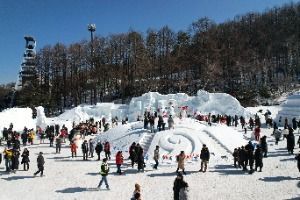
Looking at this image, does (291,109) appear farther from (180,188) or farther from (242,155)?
(180,188)

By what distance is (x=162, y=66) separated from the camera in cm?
6956

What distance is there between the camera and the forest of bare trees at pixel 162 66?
67.6 metres

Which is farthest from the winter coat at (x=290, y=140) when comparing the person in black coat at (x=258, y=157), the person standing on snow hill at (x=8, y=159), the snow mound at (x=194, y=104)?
the snow mound at (x=194, y=104)

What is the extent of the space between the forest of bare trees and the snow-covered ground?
119ft

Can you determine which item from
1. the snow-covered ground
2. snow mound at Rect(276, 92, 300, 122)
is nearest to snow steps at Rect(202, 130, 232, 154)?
the snow-covered ground

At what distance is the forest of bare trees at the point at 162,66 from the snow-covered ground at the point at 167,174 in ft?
119

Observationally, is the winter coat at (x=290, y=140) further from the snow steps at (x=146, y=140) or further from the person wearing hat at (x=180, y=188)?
the person wearing hat at (x=180, y=188)

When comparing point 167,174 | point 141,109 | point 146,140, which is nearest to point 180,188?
point 167,174

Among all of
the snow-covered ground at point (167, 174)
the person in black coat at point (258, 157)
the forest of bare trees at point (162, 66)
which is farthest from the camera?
the forest of bare trees at point (162, 66)

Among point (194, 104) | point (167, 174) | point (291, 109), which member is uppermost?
point (194, 104)

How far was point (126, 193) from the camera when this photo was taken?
1738 centimetres

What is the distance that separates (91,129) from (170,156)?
49.8 feet

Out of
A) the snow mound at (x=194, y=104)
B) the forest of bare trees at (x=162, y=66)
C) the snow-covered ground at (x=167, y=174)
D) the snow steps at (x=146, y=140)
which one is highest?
the forest of bare trees at (x=162, y=66)

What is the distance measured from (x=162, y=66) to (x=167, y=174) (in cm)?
4970
